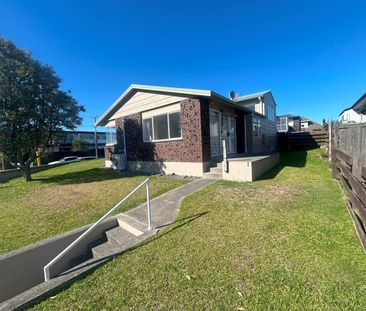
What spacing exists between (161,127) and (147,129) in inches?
47.3

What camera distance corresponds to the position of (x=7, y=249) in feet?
12.4

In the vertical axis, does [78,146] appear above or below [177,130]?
above

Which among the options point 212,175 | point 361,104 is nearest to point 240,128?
point 212,175

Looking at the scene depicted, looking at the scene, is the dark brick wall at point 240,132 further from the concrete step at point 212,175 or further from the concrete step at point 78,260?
the concrete step at point 78,260

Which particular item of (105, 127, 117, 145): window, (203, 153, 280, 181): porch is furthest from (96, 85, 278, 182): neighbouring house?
(203, 153, 280, 181): porch

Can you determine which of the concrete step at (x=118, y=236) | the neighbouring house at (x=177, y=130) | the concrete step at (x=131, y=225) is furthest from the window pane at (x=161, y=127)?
the concrete step at (x=118, y=236)

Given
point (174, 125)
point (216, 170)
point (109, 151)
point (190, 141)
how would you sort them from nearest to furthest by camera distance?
point (216, 170) < point (190, 141) < point (174, 125) < point (109, 151)

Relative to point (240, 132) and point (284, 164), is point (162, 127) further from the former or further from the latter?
point (284, 164)

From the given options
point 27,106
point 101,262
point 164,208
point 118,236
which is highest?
point 27,106

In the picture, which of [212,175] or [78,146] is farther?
[78,146]

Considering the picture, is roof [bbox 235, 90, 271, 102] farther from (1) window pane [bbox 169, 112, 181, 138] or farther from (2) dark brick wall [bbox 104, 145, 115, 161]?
(2) dark brick wall [bbox 104, 145, 115, 161]

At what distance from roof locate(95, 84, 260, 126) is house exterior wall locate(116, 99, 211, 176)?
1.48 ft

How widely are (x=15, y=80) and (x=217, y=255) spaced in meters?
11.9

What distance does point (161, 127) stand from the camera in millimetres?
10273
